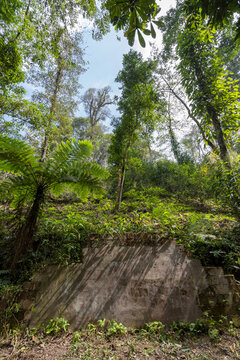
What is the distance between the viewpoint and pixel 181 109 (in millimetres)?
11156

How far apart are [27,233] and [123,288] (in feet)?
5.73

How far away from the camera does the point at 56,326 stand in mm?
1888

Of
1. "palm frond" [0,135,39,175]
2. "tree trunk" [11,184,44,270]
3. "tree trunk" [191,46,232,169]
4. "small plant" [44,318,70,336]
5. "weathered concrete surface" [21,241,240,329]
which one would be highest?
"tree trunk" [191,46,232,169]

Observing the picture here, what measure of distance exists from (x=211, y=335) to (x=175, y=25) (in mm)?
11291

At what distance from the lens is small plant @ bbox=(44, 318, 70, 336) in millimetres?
1867

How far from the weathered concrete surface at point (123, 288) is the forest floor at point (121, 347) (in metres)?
0.19

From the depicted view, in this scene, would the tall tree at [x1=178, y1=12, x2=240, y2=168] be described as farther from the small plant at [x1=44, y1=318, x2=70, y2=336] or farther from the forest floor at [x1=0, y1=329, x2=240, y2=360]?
the small plant at [x1=44, y1=318, x2=70, y2=336]

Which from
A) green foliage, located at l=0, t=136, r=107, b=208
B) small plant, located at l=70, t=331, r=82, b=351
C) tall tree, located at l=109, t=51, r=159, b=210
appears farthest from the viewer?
tall tree, located at l=109, t=51, r=159, b=210

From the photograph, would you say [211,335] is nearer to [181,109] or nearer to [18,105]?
[18,105]

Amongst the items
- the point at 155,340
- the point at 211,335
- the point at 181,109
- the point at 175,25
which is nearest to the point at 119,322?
the point at 155,340

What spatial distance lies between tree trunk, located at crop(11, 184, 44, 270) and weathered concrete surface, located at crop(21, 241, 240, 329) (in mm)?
449

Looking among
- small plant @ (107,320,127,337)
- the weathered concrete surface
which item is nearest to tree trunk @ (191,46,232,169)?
the weathered concrete surface

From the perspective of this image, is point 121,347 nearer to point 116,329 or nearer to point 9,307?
point 116,329

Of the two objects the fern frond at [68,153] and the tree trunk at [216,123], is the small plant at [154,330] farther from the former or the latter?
the tree trunk at [216,123]
